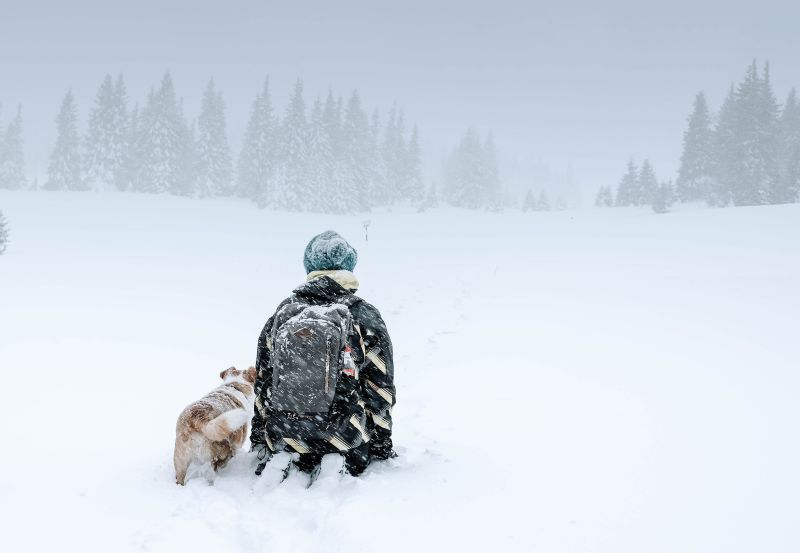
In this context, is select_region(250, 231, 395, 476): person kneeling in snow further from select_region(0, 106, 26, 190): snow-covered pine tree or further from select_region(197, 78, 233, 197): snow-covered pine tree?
select_region(0, 106, 26, 190): snow-covered pine tree

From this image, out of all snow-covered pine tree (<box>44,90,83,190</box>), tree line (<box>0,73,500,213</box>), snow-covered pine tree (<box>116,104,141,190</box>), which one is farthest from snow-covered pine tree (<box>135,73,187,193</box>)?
snow-covered pine tree (<box>44,90,83,190</box>)

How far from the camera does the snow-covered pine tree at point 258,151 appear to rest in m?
52.2

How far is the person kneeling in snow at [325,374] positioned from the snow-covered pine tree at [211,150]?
173 feet

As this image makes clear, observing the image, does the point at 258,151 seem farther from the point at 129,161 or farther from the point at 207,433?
the point at 207,433

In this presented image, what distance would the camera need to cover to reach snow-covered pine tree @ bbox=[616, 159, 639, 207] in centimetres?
4909

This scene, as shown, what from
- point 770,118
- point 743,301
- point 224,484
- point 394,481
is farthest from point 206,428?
point 770,118

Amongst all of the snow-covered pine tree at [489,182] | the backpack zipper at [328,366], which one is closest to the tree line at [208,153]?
the snow-covered pine tree at [489,182]

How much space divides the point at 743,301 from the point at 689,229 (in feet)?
41.2

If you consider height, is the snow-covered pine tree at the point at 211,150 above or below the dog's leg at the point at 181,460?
above

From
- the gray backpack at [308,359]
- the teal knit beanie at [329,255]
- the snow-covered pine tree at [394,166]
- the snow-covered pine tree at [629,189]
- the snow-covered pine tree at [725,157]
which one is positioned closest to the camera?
the gray backpack at [308,359]

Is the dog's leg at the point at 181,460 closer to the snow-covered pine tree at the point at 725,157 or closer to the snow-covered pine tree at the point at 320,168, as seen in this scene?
the snow-covered pine tree at the point at 725,157

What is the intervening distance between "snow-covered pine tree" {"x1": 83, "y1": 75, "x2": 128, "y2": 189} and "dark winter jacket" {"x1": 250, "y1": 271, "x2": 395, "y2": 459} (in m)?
55.4

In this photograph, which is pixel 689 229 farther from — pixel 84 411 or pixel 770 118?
pixel 770 118

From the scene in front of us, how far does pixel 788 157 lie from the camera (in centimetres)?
4141
